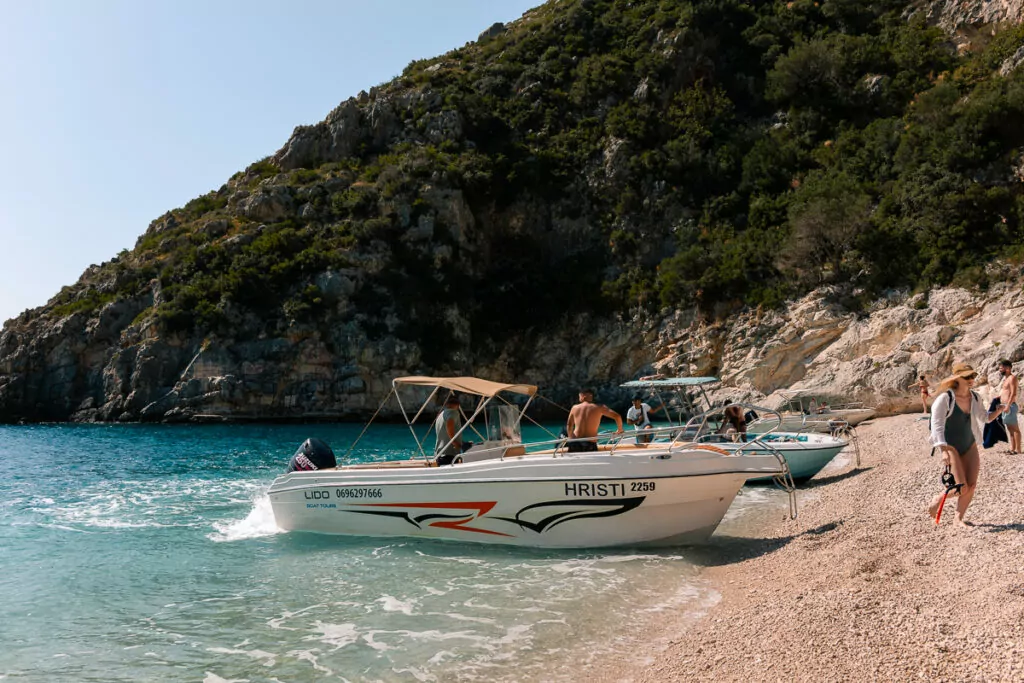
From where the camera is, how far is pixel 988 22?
40.8 meters

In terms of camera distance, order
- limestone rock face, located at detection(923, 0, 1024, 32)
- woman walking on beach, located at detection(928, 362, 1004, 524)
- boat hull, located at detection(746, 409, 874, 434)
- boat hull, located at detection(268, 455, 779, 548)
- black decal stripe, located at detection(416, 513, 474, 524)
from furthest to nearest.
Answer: limestone rock face, located at detection(923, 0, 1024, 32) < boat hull, located at detection(746, 409, 874, 434) < black decal stripe, located at detection(416, 513, 474, 524) < boat hull, located at detection(268, 455, 779, 548) < woman walking on beach, located at detection(928, 362, 1004, 524)

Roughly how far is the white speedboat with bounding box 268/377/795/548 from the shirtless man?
4625mm

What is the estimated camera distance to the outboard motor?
1206 centimetres

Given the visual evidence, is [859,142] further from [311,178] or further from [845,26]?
[311,178]

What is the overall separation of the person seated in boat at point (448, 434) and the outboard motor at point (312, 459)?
93.4 inches

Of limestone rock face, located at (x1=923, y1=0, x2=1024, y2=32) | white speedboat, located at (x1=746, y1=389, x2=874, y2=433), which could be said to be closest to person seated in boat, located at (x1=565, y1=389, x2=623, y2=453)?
white speedboat, located at (x1=746, y1=389, x2=874, y2=433)

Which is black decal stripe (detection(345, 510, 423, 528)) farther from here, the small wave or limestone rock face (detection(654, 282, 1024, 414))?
limestone rock face (detection(654, 282, 1024, 414))

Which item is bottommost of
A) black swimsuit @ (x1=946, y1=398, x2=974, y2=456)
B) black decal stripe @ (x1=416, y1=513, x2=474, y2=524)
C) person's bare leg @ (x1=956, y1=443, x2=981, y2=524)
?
black decal stripe @ (x1=416, y1=513, x2=474, y2=524)

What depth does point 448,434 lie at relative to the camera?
36.4 feet

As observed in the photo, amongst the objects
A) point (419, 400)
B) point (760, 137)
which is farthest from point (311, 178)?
point (760, 137)

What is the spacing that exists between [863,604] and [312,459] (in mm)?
9398

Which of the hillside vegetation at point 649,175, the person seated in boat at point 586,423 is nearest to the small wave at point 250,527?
the person seated in boat at point 586,423

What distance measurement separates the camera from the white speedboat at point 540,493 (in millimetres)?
8789

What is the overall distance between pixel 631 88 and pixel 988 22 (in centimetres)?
2364
